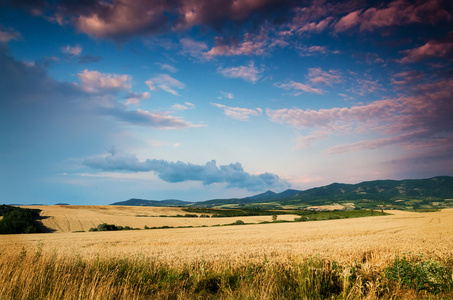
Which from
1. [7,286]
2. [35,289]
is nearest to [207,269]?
[35,289]

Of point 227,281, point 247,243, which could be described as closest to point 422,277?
point 227,281

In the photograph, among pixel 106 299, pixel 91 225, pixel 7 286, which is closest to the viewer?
pixel 106 299

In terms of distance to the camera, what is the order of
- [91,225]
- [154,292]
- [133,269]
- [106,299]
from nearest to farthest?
[106,299], [154,292], [133,269], [91,225]

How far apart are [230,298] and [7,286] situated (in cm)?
632

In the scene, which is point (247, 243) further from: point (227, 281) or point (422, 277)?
point (422, 277)

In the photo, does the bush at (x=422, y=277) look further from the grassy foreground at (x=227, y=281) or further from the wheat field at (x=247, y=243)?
the wheat field at (x=247, y=243)

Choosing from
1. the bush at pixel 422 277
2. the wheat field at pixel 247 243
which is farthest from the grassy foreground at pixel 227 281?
the wheat field at pixel 247 243

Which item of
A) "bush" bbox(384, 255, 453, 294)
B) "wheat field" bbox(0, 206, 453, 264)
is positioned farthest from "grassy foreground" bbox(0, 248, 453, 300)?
"wheat field" bbox(0, 206, 453, 264)

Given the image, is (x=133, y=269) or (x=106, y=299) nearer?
(x=106, y=299)

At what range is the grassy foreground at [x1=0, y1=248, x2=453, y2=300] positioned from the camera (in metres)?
7.00

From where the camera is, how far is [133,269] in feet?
29.3

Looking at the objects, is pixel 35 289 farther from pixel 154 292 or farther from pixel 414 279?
pixel 414 279

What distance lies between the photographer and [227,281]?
8.45 metres

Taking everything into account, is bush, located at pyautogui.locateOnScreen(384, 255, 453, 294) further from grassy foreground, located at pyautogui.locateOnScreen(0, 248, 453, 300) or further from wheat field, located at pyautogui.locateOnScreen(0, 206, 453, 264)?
wheat field, located at pyautogui.locateOnScreen(0, 206, 453, 264)
